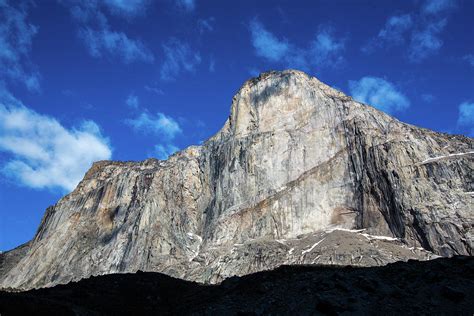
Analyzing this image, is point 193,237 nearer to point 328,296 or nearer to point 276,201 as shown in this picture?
point 276,201

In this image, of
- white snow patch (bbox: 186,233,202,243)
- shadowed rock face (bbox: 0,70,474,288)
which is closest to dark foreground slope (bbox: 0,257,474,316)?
shadowed rock face (bbox: 0,70,474,288)

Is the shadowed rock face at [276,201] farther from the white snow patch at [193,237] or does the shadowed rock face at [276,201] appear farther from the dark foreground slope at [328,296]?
the dark foreground slope at [328,296]

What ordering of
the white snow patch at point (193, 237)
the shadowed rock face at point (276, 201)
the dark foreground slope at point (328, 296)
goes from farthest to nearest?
the white snow patch at point (193, 237) < the shadowed rock face at point (276, 201) < the dark foreground slope at point (328, 296)

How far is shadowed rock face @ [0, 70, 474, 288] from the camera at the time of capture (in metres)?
95.7

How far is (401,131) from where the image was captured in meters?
121

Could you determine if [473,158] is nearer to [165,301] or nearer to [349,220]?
[349,220]

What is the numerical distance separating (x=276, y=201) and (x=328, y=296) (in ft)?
280

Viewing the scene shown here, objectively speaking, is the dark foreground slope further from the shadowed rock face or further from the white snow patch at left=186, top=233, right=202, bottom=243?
the white snow patch at left=186, top=233, right=202, bottom=243

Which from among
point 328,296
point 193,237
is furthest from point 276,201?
point 328,296

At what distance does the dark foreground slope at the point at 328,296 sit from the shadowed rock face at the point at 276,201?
54.0 metres

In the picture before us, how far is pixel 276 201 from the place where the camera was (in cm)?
11606

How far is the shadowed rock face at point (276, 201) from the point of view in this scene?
9569cm

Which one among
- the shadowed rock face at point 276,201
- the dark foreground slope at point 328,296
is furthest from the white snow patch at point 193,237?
the dark foreground slope at point 328,296

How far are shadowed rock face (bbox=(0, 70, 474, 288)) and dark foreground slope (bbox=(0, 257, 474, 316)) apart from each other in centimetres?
5397
